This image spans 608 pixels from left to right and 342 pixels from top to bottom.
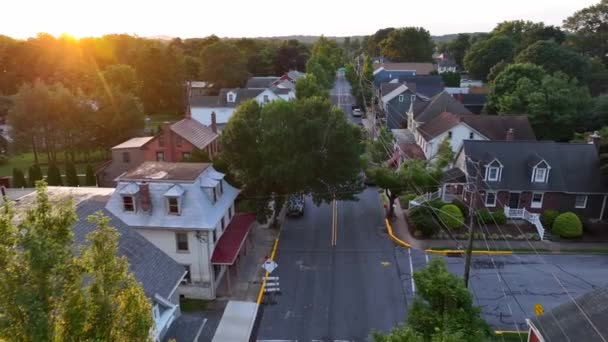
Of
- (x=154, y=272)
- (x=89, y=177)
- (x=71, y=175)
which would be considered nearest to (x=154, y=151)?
(x=89, y=177)

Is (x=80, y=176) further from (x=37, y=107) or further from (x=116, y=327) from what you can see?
(x=116, y=327)

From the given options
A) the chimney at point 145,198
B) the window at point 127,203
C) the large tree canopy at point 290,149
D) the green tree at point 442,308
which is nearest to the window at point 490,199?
the large tree canopy at point 290,149

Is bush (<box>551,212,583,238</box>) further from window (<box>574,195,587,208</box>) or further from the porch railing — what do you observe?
window (<box>574,195,587,208</box>)

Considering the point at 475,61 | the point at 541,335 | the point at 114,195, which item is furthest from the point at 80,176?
the point at 475,61

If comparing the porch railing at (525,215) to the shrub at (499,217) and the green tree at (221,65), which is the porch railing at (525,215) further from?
the green tree at (221,65)

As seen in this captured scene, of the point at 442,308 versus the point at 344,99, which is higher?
the point at 442,308

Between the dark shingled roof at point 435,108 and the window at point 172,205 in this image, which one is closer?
the window at point 172,205

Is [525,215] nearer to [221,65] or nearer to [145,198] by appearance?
[145,198]

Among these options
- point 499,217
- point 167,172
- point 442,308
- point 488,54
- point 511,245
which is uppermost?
point 488,54

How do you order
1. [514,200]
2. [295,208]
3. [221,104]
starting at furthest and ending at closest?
[221,104] < [295,208] < [514,200]
